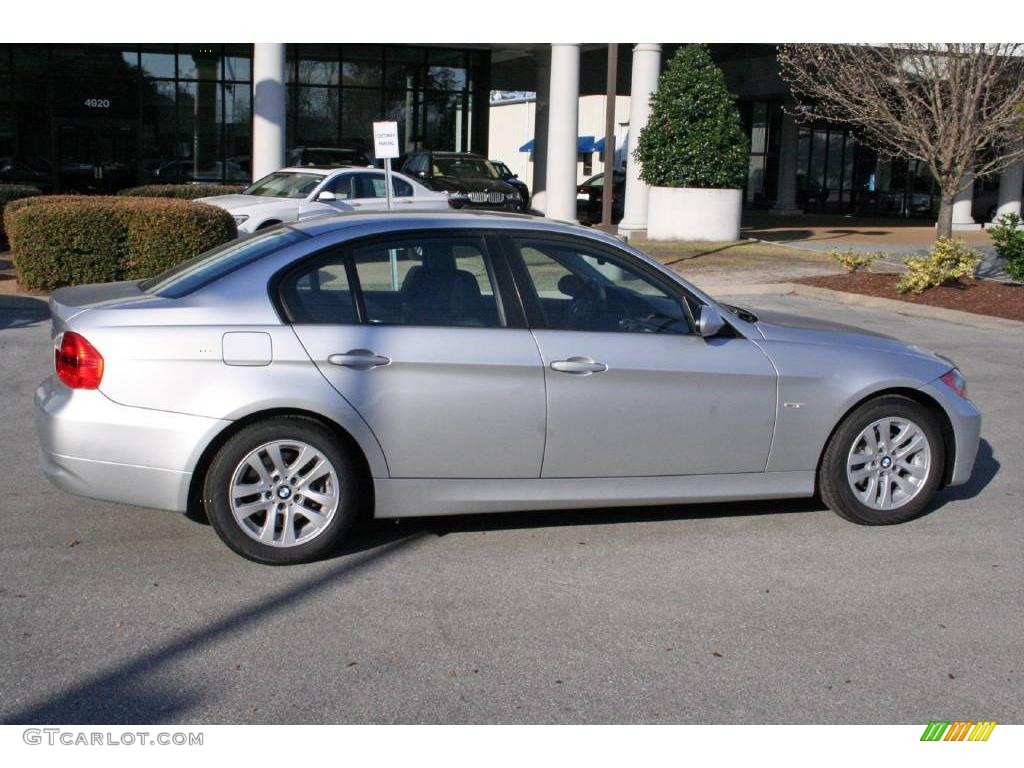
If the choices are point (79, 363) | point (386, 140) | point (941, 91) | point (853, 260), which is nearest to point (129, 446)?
point (79, 363)

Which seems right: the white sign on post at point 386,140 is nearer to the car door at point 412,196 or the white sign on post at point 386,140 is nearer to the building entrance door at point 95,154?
the car door at point 412,196

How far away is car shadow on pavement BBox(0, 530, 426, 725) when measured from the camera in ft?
13.1

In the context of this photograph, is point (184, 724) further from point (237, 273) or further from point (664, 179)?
point (664, 179)

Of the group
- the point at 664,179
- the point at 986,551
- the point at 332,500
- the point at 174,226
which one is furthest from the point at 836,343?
the point at 664,179

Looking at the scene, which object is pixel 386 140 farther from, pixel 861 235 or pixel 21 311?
pixel 861 235

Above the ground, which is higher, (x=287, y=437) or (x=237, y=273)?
(x=237, y=273)

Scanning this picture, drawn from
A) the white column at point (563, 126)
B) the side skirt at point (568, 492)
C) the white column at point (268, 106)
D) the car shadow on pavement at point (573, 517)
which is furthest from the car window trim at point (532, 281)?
the white column at point (563, 126)

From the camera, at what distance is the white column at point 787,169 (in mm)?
39656

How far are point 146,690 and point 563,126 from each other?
2349 centimetres

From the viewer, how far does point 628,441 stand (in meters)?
5.77

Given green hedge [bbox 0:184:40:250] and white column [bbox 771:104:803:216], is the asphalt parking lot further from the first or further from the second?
white column [bbox 771:104:803:216]

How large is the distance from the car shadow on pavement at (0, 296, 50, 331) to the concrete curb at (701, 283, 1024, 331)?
9014 mm

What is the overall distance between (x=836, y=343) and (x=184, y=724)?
3828 mm
